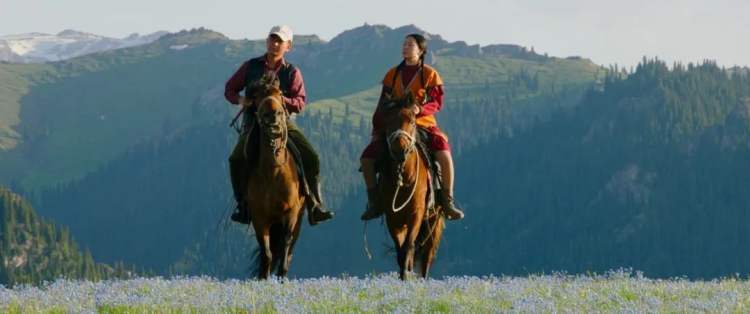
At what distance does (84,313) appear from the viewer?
518 inches

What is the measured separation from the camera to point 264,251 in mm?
21219

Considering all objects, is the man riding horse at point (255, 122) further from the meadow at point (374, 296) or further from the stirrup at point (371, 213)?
the meadow at point (374, 296)

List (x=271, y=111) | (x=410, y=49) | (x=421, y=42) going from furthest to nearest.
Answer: (x=421, y=42)
(x=410, y=49)
(x=271, y=111)

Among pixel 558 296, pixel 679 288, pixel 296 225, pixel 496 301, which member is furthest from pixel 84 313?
pixel 296 225

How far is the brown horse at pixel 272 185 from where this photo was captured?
2075cm

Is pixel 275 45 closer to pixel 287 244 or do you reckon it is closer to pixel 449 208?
pixel 287 244

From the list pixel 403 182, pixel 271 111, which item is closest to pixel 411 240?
pixel 403 182

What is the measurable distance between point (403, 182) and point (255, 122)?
272cm

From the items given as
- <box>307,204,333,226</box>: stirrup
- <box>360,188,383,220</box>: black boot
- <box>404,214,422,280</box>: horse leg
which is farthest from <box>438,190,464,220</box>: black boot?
<box>307,204,333,226</box>: stirrup

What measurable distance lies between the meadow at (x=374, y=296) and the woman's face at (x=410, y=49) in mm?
5465

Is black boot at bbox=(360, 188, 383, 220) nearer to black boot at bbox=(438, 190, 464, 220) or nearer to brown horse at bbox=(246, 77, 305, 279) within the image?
brown horse at bbox=(246, 77, 305, 279)

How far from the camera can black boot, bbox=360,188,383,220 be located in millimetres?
22469

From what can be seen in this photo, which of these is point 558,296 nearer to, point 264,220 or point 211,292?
point 211,292

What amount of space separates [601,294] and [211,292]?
179 inches
